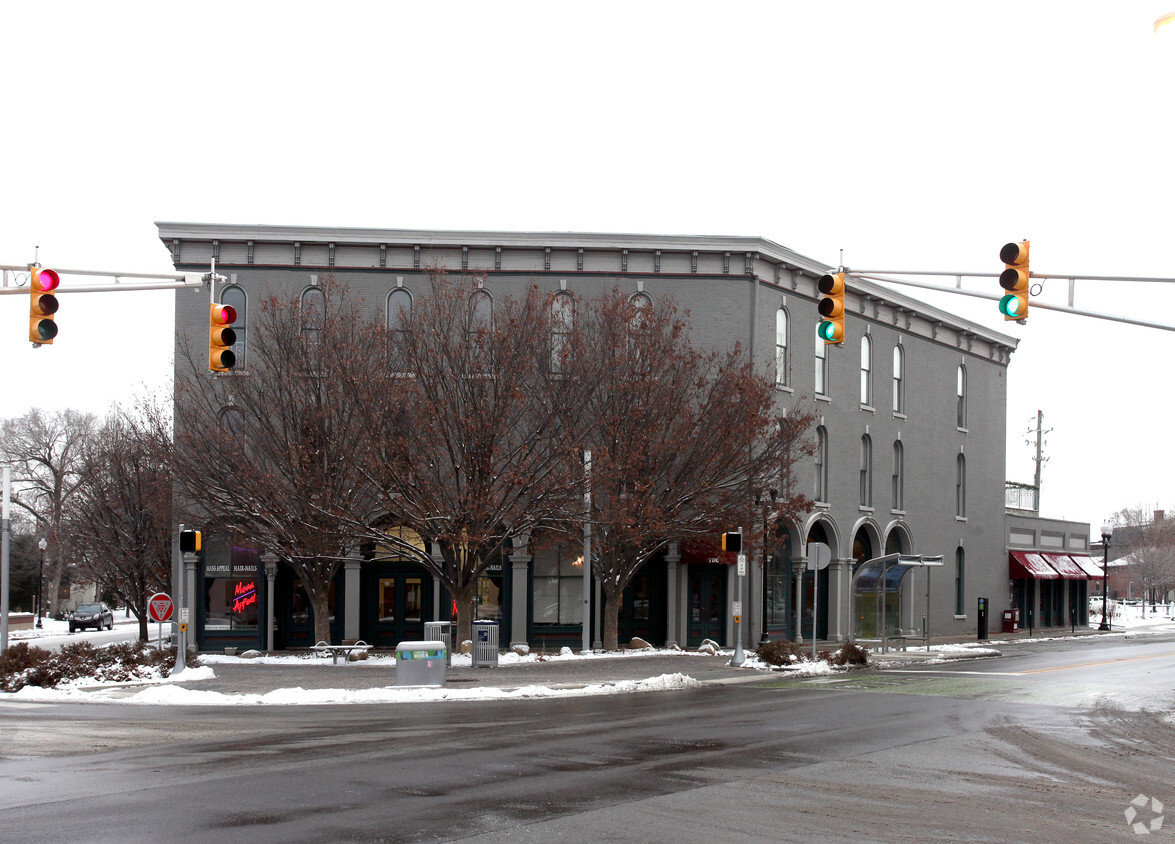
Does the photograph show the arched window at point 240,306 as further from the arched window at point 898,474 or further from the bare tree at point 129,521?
the arched window at point 898,474

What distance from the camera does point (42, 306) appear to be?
51.1ft

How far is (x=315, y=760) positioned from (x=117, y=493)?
31.2 metres

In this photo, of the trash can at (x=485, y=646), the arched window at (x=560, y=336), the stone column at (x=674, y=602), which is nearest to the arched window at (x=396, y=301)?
the arched window at (x=560, y=336)

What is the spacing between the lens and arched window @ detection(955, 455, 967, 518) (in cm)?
4922

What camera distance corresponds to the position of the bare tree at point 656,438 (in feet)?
102

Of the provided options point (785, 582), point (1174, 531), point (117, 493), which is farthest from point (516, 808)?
point (1174, 531)

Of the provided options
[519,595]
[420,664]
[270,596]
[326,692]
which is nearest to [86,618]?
[270,596]

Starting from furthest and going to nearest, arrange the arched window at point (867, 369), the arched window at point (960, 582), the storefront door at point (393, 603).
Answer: the arched window at point (960, 582), the arched window at point (867, 369), the storefront door at point (393, 603)

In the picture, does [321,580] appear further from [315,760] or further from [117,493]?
[315,760]

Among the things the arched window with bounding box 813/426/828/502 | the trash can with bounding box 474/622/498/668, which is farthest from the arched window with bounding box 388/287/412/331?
the arched window with bounding box 813/426/828/502

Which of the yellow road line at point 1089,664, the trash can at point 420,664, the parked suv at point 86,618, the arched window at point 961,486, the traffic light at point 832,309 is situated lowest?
the parked suv at point 86,618

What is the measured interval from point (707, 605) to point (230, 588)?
1424cm

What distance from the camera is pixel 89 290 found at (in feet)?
54.7

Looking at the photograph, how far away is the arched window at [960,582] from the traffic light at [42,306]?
4023cm
